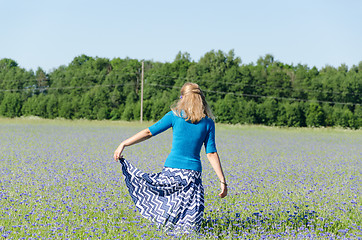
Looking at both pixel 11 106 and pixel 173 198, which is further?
pixel 11 106

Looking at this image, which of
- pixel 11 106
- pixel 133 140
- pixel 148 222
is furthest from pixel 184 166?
pixel 11 106

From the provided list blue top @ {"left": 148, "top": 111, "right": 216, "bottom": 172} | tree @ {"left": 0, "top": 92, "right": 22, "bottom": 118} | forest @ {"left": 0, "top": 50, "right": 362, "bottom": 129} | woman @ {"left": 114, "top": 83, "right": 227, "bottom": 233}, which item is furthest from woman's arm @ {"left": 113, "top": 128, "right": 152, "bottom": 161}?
tree @ {"left": 0, "top": 92, "right": 22, "bottom": 118}

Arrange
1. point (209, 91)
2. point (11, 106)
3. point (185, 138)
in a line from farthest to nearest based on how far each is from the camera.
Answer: point (11, 106) → point (209, 91) → point (185, 138)

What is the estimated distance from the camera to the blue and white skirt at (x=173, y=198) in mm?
5008

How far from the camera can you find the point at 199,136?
499 cm

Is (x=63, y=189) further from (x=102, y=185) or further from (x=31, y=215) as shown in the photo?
(x=31, y=215)

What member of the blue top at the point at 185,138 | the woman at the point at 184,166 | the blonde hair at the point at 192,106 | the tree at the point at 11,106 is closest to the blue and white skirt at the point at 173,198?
the woman at the point at 184,166

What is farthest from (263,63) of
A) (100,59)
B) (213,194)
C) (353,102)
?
(213,194)

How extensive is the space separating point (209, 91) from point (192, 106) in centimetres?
6151

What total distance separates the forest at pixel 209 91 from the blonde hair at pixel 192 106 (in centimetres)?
5098

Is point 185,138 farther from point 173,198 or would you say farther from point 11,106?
point 11,106

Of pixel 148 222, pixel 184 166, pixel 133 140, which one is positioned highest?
pixel 133 140

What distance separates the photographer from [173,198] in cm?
508

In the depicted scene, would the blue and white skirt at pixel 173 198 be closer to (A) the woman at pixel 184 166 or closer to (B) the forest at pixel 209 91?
(A) the woman at pixel 184 166
